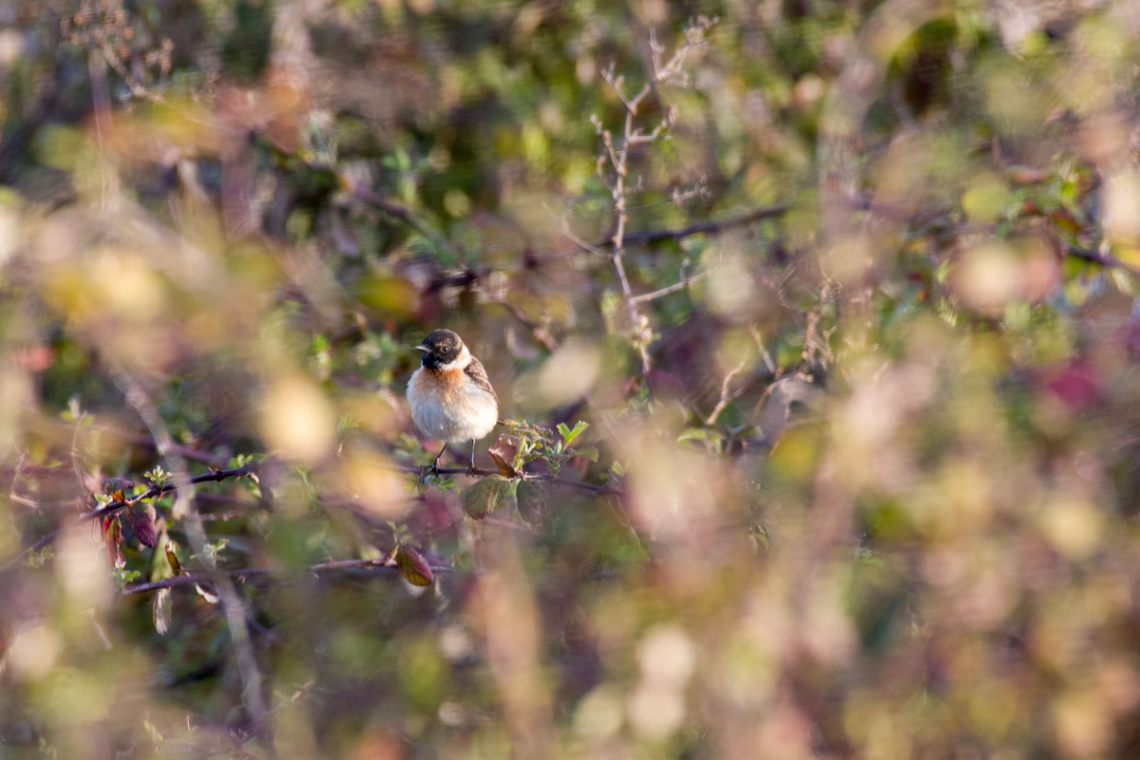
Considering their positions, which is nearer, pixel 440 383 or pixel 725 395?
pixel 725 395

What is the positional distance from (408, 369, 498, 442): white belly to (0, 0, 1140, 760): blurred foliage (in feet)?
0.31

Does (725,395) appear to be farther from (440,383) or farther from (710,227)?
(440,383)

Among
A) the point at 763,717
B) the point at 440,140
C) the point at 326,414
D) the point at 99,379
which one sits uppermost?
the point at 326,414

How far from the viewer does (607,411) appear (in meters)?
→ 2.68

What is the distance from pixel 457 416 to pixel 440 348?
30cm

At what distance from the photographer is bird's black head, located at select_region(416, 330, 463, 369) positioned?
3.14 m

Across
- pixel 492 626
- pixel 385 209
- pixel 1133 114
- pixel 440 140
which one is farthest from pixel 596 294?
pixel 1133 114

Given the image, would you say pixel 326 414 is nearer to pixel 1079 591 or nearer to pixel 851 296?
pixel 851 296

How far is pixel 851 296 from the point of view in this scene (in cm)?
274

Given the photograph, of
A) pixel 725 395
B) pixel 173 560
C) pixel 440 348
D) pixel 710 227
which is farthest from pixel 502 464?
pixel 710 227

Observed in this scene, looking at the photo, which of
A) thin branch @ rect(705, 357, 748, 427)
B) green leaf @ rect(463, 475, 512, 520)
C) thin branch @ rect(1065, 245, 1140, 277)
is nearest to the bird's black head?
thin branch @ rect(705, 357, 748, 427)

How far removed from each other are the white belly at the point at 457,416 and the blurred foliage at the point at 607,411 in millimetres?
93

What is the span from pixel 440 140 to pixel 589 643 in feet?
7.17

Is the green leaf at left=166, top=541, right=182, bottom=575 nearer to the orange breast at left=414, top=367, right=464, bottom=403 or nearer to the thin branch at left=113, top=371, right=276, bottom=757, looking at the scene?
the thin branch at left=113, top=371, right=276, bottom=757
